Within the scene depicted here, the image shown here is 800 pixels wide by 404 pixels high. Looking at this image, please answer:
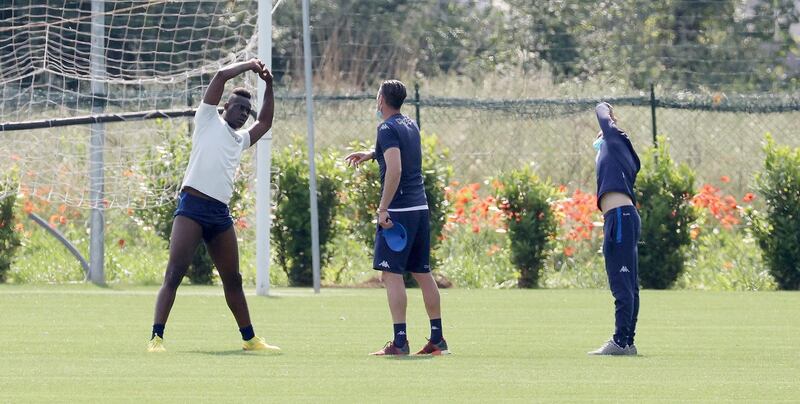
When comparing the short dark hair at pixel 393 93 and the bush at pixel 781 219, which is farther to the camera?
the bush at pixel 781 219

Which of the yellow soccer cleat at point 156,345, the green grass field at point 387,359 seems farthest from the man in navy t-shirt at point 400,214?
the yellow soccer cleat at point 156,345

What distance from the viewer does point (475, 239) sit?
20.4 meters

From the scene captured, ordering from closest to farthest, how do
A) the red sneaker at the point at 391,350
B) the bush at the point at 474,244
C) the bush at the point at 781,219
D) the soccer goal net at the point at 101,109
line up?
the red sneaker at the point at 391,350 < the soccer goal net at the point at 101,109 < the bush at the point at 781,219 < the bush at the point at 474,244

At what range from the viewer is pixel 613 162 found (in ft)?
Result: 35.4

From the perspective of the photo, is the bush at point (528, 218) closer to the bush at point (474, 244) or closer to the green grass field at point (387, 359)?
the bush at point (474, 244)

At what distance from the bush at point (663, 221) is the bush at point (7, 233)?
7.06 meters

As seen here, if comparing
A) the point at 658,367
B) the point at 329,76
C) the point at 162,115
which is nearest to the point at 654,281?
the point at 162,115

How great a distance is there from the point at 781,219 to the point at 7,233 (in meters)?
8.67

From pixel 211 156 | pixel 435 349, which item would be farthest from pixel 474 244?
pixel 211 156

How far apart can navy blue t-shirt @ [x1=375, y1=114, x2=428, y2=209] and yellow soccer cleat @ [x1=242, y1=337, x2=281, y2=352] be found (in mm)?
1224

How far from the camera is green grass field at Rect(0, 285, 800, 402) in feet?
27.5

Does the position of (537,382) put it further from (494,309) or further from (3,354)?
(494,309)

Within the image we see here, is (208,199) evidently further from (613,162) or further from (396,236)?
(613,162)

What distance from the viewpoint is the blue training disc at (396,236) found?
10562 millimetres
